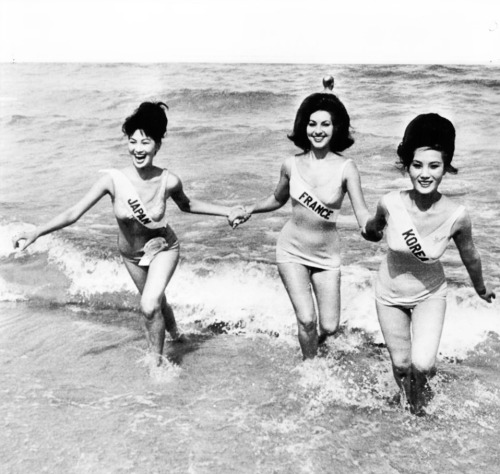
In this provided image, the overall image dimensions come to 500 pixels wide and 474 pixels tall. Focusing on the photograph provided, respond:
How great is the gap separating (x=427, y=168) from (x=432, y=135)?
20 centimetres

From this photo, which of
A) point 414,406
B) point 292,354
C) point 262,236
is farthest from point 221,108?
point 414,406

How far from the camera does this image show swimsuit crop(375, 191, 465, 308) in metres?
3.83

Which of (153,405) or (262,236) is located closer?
(153,405)

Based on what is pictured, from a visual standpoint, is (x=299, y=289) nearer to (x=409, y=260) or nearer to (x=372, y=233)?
(x=372, y=233)

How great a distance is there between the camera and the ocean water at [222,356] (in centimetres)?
394

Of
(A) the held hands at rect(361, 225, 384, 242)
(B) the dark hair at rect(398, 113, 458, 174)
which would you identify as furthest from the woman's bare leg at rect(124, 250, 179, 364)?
(B) the dark hair at rect(398, 113, 458, 174)

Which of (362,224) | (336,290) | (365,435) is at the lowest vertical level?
(365,435)

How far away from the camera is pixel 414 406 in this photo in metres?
4.28

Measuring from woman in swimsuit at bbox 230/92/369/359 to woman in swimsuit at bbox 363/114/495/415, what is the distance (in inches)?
22.6

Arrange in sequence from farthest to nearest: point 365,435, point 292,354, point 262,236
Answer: point 262,236 < point 292,354 < point 365,435

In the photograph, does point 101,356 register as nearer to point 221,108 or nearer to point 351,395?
point 351,395

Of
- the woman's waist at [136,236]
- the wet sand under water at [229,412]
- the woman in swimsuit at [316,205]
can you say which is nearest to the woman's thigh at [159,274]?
the woman's waist at [136,236]

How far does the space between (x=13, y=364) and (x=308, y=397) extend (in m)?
2.59

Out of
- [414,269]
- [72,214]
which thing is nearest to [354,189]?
[414,269]
